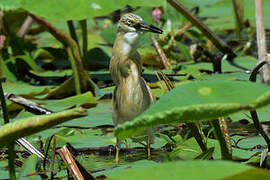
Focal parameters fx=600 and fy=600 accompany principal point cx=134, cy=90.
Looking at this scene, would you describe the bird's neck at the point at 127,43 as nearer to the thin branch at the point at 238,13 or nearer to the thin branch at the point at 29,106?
the thin branch at the point at 29,106

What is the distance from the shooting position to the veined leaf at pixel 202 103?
3.80ft

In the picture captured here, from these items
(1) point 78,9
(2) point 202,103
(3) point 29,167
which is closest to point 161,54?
(1) point 78,9

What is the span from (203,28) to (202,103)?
7.79 ft

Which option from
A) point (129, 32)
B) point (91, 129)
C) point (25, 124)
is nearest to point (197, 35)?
point (91, 129)

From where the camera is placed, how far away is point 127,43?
222 cm

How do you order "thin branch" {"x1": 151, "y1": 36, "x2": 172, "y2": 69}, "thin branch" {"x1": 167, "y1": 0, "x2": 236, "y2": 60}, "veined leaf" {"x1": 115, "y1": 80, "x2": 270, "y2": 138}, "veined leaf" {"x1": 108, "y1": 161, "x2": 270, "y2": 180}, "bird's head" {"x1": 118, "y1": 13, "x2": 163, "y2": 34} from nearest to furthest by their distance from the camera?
1. "veined leaf" {"x1": 108, "y1": 161, "x2": 270, "y2": 180}
2. "veined leaf" {"x1": 115, "y1": 80, "x2": 270, "y2": 138}
3. "bird's head" {"x1": 118, "y1": 13, "x2": 163, "y2": 34}
4. "thin branch" {"x1": 167, "y1": 0, "x2": 236, "y2": 60}
5. "thin branch" {"x1": 151, "y1": 36, "x2": 172, "y2": 69}

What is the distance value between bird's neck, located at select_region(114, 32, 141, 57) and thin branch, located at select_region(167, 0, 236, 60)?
88cm

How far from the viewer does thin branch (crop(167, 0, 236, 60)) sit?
10.4 ft

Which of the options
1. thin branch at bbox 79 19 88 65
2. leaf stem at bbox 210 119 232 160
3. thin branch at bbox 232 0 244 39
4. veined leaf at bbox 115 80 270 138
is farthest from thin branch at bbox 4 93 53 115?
thin branch at bbox 232 0 244 39

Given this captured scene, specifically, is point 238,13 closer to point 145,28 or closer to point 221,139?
point 145,28

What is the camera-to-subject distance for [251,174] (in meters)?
1.07

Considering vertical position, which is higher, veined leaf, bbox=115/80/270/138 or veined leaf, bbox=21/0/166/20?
veined leaf, bbox=21/0/166/20

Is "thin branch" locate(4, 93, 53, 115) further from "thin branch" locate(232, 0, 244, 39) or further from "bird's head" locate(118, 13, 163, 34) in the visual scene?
"thin branch" locate(232, 0, 244, 39)

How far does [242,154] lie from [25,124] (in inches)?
37.2
